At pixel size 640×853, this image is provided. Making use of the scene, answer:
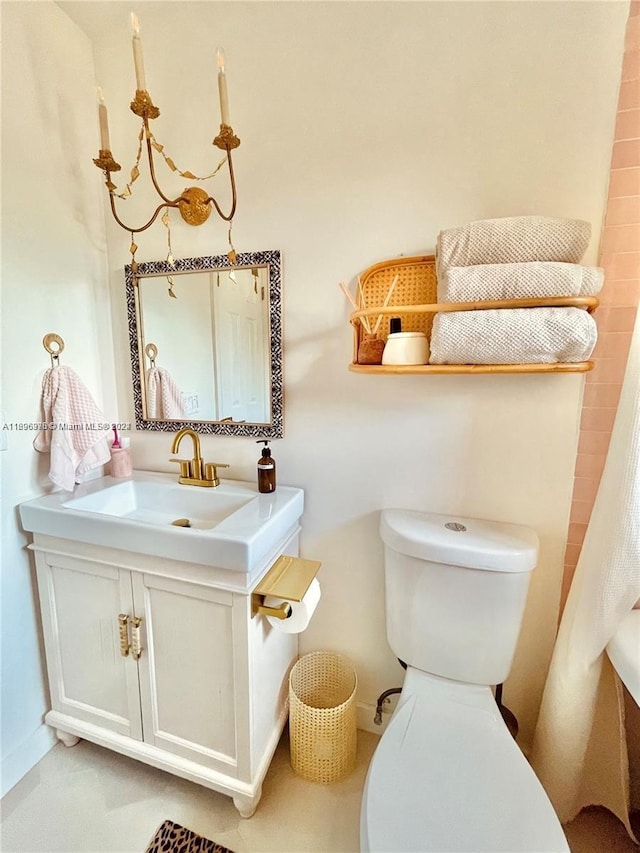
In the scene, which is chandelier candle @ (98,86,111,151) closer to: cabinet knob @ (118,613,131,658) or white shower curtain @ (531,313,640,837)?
cabinet knob @ (118,613,131,658)

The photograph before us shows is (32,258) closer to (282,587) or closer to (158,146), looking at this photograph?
(158,146)

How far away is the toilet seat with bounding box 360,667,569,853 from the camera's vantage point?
71 centimetres

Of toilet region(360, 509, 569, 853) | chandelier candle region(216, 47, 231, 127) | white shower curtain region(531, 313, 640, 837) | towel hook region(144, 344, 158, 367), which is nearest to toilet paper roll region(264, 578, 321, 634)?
toilet region(360, 509, 569, 853)

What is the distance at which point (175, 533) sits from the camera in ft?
3.24

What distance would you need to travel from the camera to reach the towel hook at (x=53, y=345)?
1249mm

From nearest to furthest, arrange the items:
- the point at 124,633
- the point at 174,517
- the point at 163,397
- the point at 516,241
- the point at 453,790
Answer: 1. the point at 453,790
2. the point at 516,241
3. the point at 124,633
4. the point at 174,517
5. the point at 163,397

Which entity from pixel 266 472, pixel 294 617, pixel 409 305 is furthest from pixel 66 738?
pixel 409 305

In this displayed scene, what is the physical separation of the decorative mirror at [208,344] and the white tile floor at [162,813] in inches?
47.2

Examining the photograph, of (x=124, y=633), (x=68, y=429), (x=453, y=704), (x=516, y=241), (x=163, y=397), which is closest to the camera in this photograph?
(x=516, y=241)

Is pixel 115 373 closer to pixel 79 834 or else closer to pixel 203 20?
pixel 203 20

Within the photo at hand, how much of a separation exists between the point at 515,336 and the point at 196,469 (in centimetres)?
113

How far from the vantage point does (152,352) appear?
1454 millimetres

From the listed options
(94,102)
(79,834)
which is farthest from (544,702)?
(94,102)

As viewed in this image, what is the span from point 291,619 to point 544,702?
81 cm
